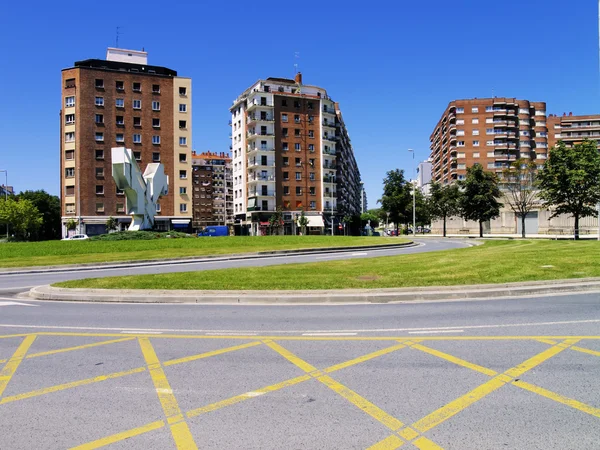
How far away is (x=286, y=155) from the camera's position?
249 ft

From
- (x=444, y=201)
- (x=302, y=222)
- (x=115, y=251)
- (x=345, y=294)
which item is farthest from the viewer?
(x=302, y=222)

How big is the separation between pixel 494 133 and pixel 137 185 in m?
83.4

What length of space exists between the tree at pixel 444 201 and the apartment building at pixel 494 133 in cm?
3866

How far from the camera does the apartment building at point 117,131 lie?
217ft

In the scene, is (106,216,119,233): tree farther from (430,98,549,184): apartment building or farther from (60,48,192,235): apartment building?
(430,98,549,184): apartment building

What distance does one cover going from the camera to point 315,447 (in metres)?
3.39

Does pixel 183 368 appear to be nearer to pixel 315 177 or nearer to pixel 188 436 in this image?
pixel 188 436

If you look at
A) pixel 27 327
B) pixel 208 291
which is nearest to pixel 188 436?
pixel 27 327

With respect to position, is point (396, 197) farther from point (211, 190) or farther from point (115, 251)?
point (211, 190)

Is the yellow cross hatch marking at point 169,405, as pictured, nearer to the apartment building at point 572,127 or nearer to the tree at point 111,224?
the tree at point 111,224

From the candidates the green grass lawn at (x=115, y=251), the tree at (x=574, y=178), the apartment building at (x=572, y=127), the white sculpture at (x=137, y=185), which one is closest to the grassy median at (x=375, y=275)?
the green grass lawn at (x=115, y=251)

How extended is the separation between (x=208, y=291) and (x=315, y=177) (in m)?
67.8

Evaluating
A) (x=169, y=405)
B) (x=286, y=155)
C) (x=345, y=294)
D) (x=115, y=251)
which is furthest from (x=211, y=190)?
(x=169, y=405)

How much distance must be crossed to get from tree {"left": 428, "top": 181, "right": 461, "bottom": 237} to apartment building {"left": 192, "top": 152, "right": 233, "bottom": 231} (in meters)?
80.0
